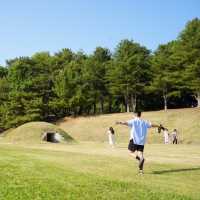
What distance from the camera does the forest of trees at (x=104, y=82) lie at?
88125 mm

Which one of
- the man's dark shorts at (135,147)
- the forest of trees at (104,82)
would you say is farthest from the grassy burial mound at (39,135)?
the man's dark shorts at (135,147)

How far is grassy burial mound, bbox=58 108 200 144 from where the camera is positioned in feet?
236

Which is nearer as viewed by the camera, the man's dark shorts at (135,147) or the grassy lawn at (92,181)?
the grassy lawn at (92,181)

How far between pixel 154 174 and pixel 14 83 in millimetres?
89215

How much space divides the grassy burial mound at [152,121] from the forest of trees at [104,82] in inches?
253

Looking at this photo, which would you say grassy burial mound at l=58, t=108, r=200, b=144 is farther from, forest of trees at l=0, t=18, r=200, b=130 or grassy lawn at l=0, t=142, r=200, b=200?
grassy lawn at l=0, t=142, r=200, b=200

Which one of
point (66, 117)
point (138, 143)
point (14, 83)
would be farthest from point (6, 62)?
point (138, 143)

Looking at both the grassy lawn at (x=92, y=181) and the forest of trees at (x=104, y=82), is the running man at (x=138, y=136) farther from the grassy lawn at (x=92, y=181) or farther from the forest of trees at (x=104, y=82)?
the forest of trees at (x=104, y=82)

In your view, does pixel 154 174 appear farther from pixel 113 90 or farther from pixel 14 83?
pixel 14 83

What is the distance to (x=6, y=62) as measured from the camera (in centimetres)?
13375

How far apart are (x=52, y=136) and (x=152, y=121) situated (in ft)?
87.4

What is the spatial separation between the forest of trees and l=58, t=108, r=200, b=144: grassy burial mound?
21.1ft

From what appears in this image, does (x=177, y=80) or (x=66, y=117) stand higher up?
(x=177, y=80)

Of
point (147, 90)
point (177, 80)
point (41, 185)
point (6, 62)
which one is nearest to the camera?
point (41, 185)
